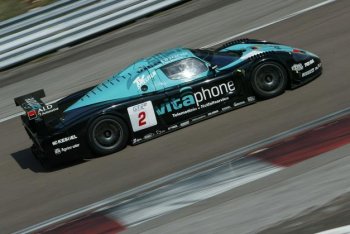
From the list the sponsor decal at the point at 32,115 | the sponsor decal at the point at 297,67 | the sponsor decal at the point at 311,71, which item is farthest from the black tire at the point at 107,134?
the sponsor decal at the point at 311,71

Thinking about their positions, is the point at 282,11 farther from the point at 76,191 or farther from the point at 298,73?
the point at 76,191

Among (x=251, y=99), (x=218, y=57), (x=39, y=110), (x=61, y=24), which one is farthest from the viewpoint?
(x=61, y=24)

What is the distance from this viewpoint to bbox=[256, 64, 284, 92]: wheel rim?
10.7 metres

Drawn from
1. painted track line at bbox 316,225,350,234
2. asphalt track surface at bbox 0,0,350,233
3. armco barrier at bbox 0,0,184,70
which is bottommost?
painted track line at bbox 316,225,350,234

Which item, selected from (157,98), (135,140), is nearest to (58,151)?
(135,140)

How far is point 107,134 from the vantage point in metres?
10.2

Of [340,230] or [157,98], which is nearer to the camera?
[340,230]

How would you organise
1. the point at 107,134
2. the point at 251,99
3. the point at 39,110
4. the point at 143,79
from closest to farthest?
the point at 39,110 < the point at 107,134 < the point at 143,79 < the point at 251,99

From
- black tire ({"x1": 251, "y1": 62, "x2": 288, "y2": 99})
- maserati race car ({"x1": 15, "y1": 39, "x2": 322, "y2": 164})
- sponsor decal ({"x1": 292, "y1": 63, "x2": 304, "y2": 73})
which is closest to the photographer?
maserati race car ({"x1": 15, "y1": 39, "x2": 322, "y2": 164})

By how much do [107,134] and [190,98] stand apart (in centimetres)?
142

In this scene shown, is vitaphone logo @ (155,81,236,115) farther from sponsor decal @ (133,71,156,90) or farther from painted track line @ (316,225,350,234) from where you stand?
painted track line @ (316,225,350,234)

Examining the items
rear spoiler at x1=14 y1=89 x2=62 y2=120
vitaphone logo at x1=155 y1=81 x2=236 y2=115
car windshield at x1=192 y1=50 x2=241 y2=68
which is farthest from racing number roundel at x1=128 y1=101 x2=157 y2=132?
car windshield at x1=192 y1=50 x2=241 y2=68

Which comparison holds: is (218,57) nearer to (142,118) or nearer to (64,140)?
(142,118)

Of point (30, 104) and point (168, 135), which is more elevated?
point (30, 104)
